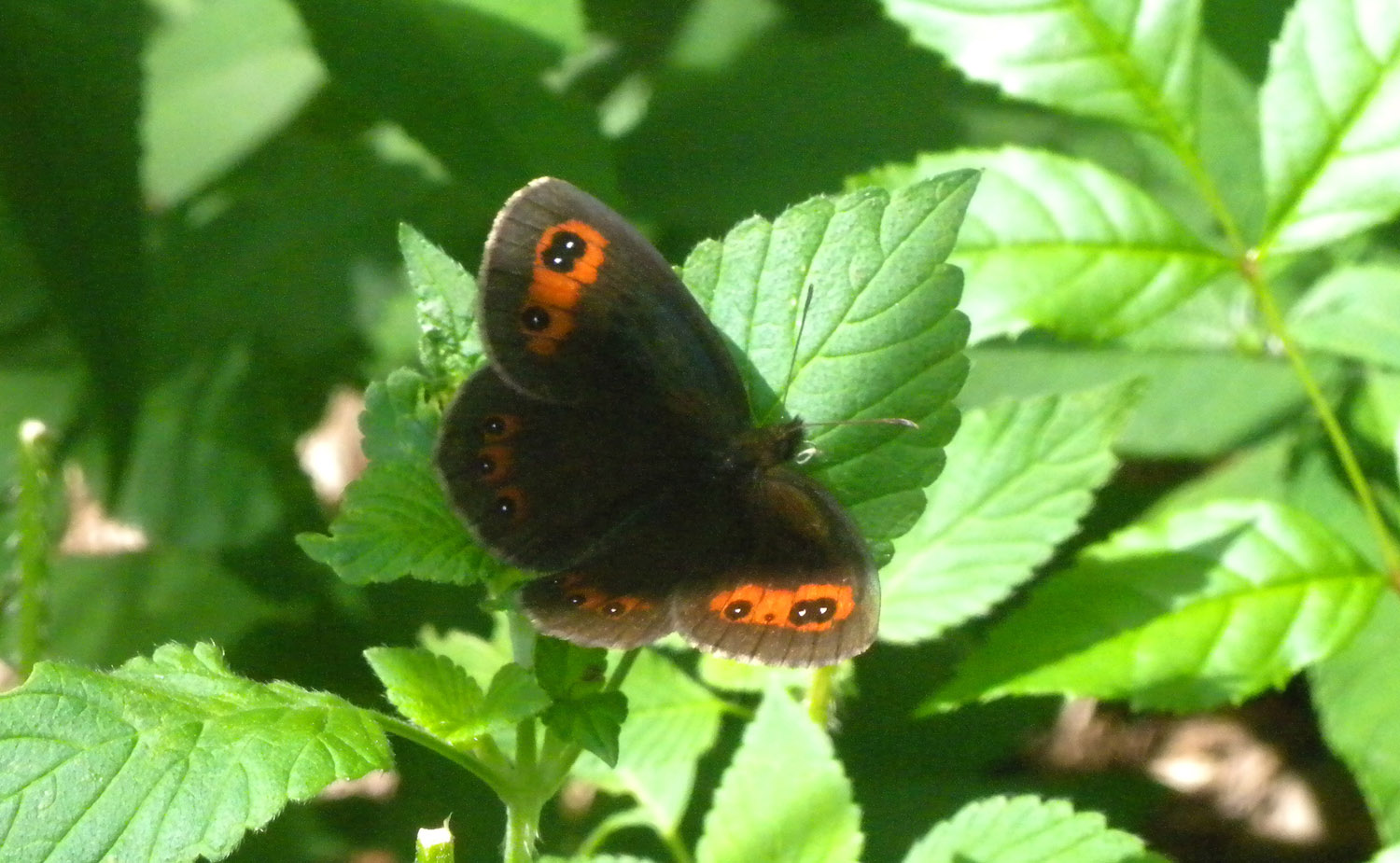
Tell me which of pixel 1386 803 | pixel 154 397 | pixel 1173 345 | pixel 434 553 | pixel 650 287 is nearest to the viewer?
pixel 434 553

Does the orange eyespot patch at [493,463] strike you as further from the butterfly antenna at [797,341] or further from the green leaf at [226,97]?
the green leaf at [226,97]

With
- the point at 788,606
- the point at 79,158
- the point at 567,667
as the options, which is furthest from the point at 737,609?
the point at 79,158

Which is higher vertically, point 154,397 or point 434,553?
point 434,553

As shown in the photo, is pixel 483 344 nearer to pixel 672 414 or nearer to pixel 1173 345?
pixel 672 414

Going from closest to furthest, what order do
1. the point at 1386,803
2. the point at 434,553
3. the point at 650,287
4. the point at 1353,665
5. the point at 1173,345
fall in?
the point at 434,553
the point at 650,287
the point at 1386,803
the point at 1353,665
the point at 1173,345

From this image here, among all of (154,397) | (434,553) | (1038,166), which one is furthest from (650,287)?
(154,397)

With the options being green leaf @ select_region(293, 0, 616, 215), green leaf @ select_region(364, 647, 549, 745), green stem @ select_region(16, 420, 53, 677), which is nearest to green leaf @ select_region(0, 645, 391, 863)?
green leaf @ select_region(364, 647, 549, 745)
